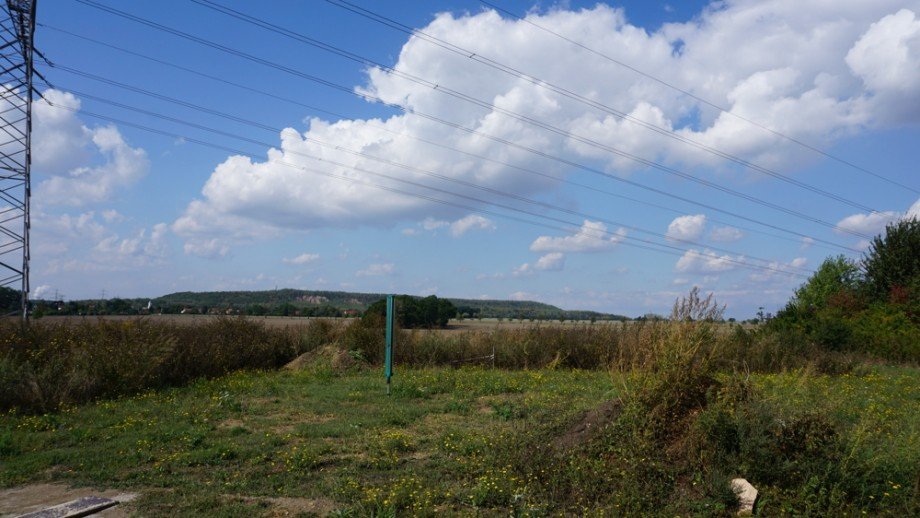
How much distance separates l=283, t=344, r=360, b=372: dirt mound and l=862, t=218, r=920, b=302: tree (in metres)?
28.4

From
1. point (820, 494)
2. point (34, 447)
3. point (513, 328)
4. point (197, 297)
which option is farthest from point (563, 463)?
point (197, 297)

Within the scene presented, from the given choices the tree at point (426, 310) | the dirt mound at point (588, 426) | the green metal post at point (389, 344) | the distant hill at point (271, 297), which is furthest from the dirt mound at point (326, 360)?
the distant hill at point (271, 297)

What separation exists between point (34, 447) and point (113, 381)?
4571mm

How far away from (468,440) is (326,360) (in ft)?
37.1

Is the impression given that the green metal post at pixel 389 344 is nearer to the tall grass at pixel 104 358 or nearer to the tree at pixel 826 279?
the tall grass at pixel 104 358

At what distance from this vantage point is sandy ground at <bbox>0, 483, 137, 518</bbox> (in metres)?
6.10

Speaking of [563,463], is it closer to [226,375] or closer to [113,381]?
[113,381]

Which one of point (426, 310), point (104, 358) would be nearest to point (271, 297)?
point (426, 310)

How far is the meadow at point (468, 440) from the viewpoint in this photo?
589 centimetres

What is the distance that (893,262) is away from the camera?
Result: 33.9 meters

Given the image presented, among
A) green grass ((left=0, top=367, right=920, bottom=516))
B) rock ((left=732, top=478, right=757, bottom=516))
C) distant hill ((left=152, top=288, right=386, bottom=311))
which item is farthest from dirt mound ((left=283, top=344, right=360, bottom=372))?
distant hill ((left=152, top=288, right=386, bottom=311))

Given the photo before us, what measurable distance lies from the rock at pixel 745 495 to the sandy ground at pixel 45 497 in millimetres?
5695

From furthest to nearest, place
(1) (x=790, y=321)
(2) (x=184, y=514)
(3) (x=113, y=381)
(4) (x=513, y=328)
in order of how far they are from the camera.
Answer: (1) (x=790, y=321) < (4) (x=513, y=328) < (3) (x=113, y=381) < (2) (x=184, y=514)

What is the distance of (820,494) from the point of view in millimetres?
5441
